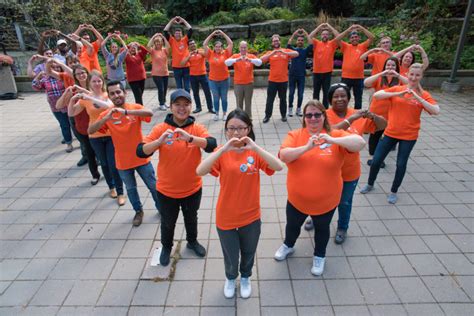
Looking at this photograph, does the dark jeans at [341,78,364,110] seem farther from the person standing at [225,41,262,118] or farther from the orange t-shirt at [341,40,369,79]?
the person standing at [225,41,262,118]

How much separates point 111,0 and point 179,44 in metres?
9.02

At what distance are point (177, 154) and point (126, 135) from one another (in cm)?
107

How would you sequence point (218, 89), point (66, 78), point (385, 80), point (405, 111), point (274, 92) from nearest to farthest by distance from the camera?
point (405, 111), point (385, 80), point (66, 78), point (274, 92), point (218, 89)

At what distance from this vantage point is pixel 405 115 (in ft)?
14.2

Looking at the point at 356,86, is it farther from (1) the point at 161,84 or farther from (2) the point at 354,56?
(1) the point at 161,84

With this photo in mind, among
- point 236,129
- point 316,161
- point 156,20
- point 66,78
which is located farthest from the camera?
point 156,20

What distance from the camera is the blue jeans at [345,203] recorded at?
360 cm

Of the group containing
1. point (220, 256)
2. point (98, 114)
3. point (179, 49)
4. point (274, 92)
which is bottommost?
point (220, 256)

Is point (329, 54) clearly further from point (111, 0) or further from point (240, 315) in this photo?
point (111, 0)

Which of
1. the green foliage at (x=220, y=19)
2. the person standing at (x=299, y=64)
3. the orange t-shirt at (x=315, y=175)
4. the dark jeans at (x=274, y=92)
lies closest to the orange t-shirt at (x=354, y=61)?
the person standing at (x=299, y=64)

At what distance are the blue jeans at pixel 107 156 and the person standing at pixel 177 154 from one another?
1584 millimetres

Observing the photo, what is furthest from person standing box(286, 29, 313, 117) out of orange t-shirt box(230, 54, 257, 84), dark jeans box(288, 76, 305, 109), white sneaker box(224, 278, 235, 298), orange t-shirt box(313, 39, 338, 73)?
white sneaker box(224, 278, 235, 298)

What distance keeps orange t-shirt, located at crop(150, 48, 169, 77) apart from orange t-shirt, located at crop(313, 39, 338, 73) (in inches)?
160

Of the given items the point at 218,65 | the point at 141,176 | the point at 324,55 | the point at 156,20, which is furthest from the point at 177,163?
the point at 156,20
